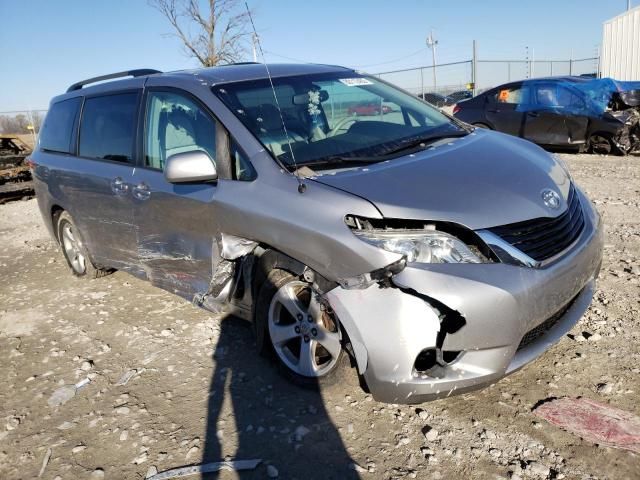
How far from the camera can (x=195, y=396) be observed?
9.93 ft

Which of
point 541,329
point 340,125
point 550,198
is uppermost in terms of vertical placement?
point 340,125

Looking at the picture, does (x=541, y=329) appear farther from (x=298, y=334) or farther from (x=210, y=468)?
(x=210, y=468)

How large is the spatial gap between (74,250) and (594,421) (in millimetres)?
4808

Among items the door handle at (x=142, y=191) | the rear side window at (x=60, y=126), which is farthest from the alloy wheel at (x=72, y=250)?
the door handle at (x=142, y=191)

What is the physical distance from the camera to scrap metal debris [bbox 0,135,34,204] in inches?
428

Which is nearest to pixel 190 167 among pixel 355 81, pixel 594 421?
pixel 355 81

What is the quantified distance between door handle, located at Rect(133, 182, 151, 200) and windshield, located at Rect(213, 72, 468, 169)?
0.83 meters

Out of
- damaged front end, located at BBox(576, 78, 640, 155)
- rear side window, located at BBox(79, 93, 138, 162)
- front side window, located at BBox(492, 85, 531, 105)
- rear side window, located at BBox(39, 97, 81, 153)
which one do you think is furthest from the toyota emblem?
front side window, located at BBox(492, 85, 531, 105)

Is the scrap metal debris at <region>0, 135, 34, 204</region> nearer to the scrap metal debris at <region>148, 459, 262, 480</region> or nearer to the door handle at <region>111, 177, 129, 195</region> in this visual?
the door handle at <region>111, 177, 129, 195</region>

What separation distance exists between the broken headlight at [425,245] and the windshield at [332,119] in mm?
612

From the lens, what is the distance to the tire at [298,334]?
2721 mm

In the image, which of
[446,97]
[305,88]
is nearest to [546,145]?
[305,88]

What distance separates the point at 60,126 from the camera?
4922 mm

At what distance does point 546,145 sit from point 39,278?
9.18 meters
